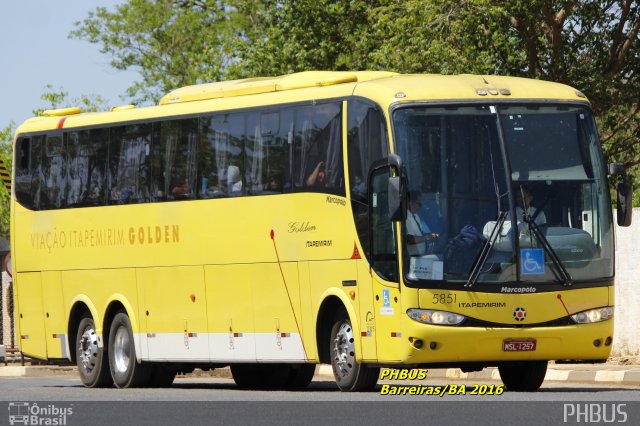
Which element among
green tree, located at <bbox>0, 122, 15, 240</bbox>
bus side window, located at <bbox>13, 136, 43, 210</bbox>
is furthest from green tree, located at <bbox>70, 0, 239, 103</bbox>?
bus side window, located at <bbox>13, 136, 43, 210</bbox>

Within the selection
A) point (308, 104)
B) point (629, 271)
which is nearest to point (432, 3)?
point (629, 271)

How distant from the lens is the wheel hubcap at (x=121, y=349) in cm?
2306

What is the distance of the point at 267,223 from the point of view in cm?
2019

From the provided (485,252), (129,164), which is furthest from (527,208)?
(129,164)

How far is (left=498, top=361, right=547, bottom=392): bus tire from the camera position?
1958cm

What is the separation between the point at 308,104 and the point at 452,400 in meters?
4.75

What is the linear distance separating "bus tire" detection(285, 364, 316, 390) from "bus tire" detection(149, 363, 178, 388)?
1678 millimetres

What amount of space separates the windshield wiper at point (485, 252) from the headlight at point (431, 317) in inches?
15.4

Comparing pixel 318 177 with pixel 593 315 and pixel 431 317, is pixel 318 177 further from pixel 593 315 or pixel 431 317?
pixel 593 315

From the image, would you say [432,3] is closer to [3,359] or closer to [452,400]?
[3,359]

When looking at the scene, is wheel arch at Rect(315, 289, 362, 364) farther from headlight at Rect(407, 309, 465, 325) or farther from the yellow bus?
headlight at Rect(407, 309, 465, 325)

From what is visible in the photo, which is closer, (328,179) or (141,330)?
(328,179)
